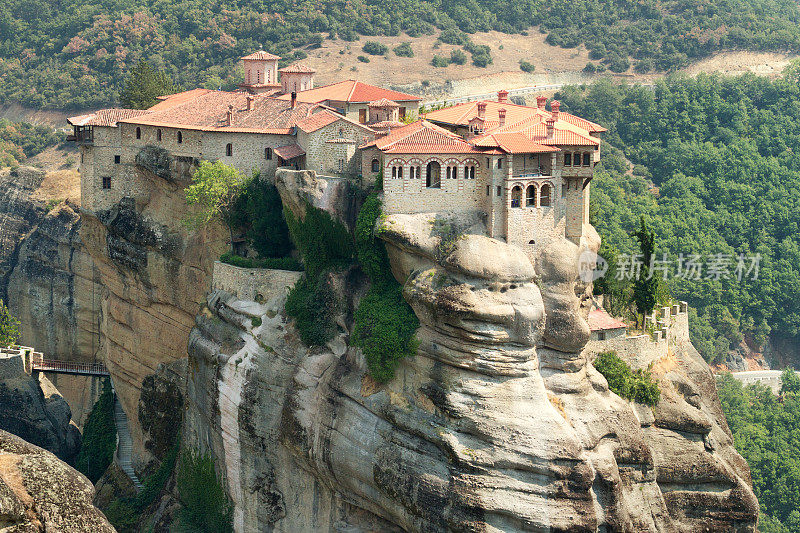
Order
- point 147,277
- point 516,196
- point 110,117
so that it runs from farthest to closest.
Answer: point 147,277 < point 110,117 < point 516,196

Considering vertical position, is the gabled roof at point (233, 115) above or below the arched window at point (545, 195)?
above

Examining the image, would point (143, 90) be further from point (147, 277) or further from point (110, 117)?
point (147, 277)

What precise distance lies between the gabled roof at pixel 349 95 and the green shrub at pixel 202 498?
17.7 metres

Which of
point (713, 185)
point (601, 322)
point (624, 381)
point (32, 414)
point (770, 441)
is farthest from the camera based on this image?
point (713, 185)

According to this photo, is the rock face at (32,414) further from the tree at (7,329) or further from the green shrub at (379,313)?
the green shrub at (379,313)

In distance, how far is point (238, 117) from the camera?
201 ft

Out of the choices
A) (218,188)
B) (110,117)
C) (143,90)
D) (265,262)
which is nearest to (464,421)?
(265,262)

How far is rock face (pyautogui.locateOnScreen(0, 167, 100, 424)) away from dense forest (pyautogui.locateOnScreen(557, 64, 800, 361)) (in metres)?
34.3

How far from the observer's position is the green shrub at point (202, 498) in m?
57.9

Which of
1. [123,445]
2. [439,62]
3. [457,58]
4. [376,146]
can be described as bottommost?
[123,445]

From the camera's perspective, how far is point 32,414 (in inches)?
2687

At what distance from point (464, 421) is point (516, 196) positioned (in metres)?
9.14

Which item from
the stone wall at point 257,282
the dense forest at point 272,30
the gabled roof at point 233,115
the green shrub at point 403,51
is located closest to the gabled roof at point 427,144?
the stone wall at point 257,282

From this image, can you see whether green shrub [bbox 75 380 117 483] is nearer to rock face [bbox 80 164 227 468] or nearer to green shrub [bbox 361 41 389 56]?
rock face [bbox 80 164 227 468]
